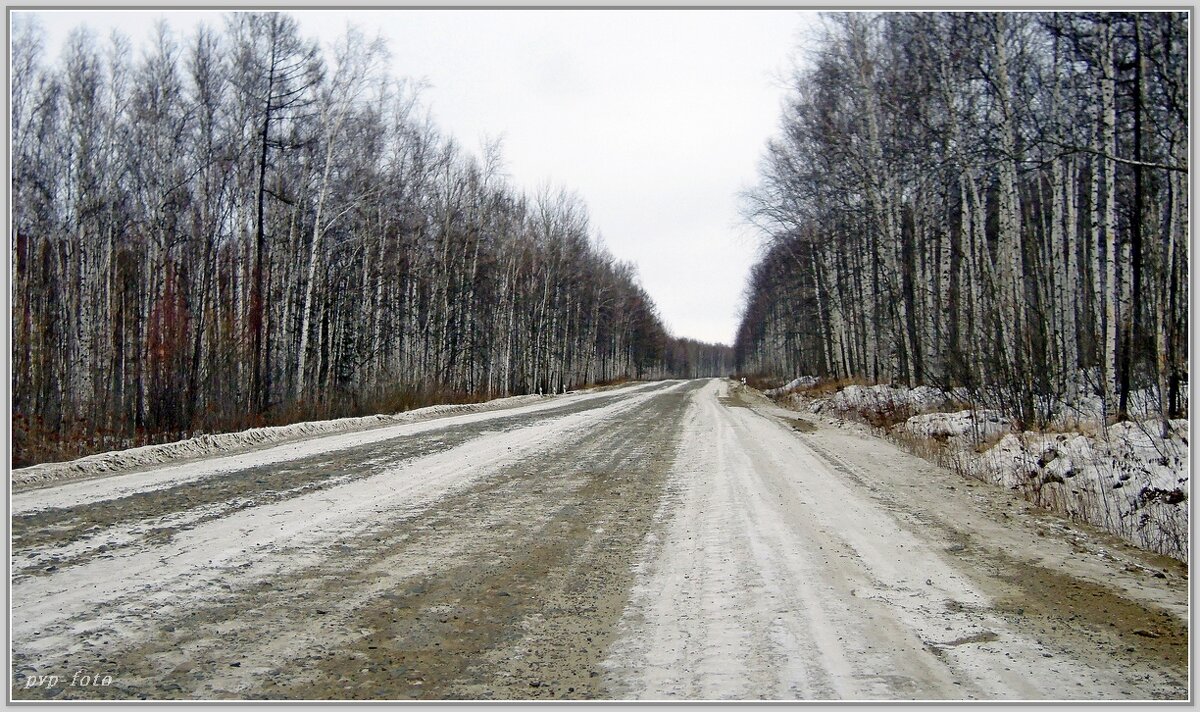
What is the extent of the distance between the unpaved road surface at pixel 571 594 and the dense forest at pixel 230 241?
3.71 metres

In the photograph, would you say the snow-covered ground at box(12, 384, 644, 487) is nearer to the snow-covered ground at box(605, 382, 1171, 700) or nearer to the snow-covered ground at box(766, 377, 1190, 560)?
the snow-covered ground at box(605, 382, 1171, 700)

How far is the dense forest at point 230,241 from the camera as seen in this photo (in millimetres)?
10664

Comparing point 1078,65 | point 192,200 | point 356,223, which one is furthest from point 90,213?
point 1078,65

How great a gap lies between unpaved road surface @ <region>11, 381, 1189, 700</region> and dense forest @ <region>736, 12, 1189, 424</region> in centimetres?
373

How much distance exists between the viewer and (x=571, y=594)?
12.8 feet

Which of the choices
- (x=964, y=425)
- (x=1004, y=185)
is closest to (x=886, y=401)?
(x=964, y=425)

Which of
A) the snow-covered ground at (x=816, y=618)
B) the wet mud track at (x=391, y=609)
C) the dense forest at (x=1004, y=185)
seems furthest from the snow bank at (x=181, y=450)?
the dense forest at (x=1004, y=185)

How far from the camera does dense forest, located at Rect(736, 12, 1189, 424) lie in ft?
31.6

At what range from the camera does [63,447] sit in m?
8.58

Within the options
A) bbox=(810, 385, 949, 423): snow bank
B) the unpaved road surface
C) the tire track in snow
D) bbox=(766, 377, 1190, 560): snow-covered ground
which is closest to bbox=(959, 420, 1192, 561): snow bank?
bbox=(766, 377, 1190, 560): snow-covered ground

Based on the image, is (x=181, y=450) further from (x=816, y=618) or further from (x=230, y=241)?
(x=230, y=241)

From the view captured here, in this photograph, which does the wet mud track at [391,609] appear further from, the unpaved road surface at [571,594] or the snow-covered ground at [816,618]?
the snow-covered ground at [816,618]

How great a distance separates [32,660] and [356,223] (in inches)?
896

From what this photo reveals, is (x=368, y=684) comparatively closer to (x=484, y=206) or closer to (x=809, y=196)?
(x=809, y=196)
